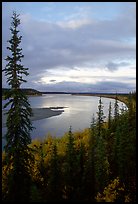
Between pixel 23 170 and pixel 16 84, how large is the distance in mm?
5487

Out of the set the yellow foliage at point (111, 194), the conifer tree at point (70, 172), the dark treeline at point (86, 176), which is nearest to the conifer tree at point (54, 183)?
the dark treeline at point (86, 176)

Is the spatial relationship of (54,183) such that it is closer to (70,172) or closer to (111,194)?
(70,172)

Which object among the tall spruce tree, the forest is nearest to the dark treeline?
the forest

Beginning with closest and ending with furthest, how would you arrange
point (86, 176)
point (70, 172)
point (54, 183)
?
point (54, 183) < point (70, 172) < point (86, 176)

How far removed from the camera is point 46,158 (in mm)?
29172

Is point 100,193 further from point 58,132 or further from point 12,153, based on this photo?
point 58,132

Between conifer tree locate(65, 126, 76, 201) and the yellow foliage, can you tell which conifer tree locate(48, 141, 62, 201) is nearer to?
conifer tree locate(65, 126, 76, 201)

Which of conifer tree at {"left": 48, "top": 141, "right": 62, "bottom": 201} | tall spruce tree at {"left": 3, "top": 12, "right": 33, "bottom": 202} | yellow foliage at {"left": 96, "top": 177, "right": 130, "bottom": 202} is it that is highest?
tall spruce tree at {"left": 3, "top": 12, "right": 33, "bottom": 202}

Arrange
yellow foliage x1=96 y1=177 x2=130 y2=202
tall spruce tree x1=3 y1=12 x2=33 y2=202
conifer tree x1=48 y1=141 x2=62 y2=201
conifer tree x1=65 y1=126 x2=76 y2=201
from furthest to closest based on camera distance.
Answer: conifer tree x1=65 y1=126 x2=76 y2=201 → yellow foliage x1=96 y1=177 x2=130 y2=202 → conifer tree x1=48 y1=141 x2=62 y2=201 → tall spruce tree x1=3 y1=12 x2=33 y2=202

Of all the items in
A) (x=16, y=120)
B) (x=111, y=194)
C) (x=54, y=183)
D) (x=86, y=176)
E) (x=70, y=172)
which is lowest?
(x=111, y=194)

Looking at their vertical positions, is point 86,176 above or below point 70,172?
below

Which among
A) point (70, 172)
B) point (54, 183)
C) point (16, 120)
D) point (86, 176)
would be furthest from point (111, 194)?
point (16, 120)

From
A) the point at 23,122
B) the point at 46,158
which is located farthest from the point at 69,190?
the point at 23,122

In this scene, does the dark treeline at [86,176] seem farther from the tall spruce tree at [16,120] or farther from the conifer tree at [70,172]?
the tall spruce tree at [16,120]
